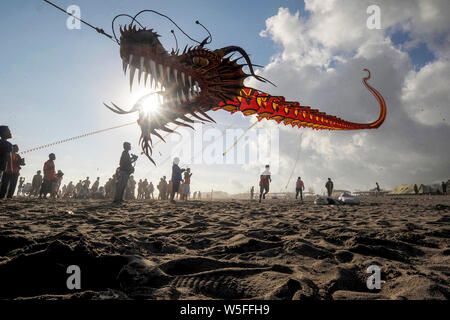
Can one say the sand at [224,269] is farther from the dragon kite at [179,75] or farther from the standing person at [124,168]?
the standing person at [124,168]

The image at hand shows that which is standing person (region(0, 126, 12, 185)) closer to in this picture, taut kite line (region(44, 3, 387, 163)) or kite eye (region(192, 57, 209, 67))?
taut kite line (region(44, 3, 387, 163))

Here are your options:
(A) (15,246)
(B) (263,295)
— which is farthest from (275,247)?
(A) (15,246)

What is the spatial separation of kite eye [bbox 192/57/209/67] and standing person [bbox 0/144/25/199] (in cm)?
693

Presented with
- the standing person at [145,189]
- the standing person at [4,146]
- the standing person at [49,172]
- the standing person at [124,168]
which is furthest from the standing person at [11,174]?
the standing person at [145,189]

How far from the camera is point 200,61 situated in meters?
3.29

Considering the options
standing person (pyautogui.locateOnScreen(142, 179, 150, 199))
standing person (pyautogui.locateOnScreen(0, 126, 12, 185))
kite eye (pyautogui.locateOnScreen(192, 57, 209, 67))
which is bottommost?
standing person (pyautogui.locateOnScreen(142, 179, 150, 199))

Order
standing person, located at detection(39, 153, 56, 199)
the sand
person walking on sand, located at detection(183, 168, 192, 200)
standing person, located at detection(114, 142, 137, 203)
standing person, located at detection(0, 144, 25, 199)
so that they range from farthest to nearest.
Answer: person walking on sand, located at detection(183, 168, 192, 200) < standing person, located at detection(39, 153, 56, 199) < standing person, located at detection(114, 142, 137, 203) < standing person, located at detection(0, 144, 25, 199) < the sand

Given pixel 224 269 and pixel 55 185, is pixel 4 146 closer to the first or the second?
pixel 224 269

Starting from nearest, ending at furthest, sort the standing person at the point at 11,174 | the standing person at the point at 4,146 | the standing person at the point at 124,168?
the standing person at the point at 4,146 → the standing person at the point at 11,174 → the standing person at the point at 124,168

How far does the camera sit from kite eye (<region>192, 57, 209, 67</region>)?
324 cm

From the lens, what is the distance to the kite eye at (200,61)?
3243 millimetres

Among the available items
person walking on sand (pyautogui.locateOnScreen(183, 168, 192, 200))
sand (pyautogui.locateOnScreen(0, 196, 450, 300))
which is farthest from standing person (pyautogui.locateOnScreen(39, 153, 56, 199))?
sand (pyautogui.locateOnScreen(0, 196, 450, 300))

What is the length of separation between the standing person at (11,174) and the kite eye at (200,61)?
22.7ft

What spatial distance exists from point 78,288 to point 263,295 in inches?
41.4
